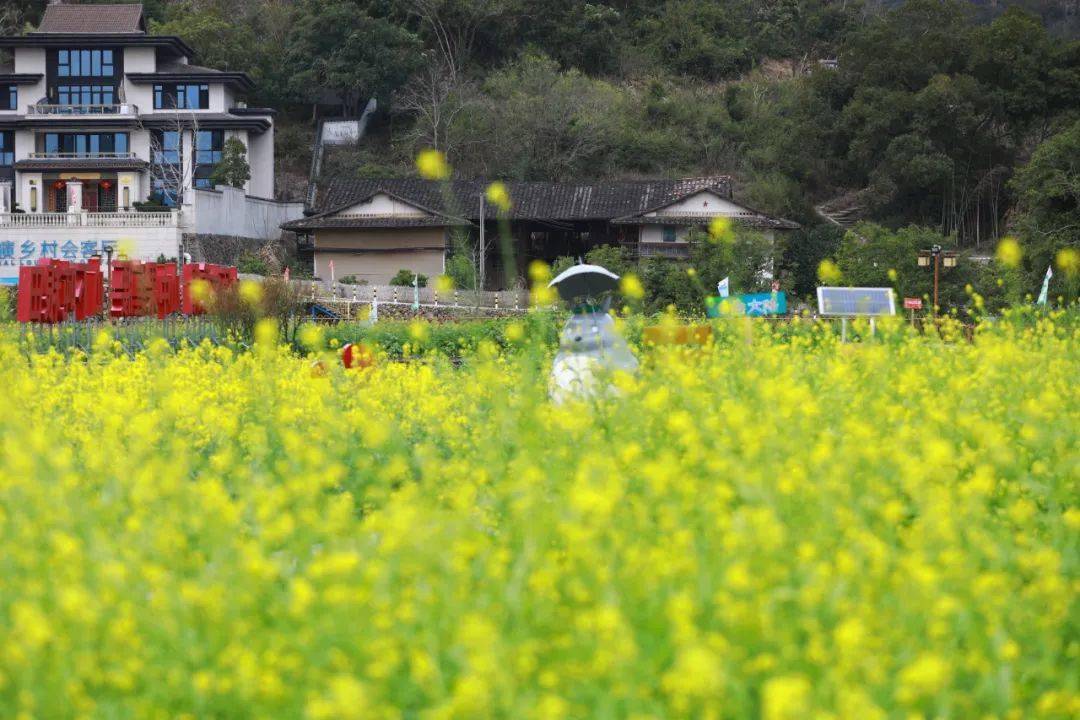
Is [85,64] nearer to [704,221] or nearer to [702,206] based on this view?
[702,206]

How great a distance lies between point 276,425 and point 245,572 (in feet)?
9.84

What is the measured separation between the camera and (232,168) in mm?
37812

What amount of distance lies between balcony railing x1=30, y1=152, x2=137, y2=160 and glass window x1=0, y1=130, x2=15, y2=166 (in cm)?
108

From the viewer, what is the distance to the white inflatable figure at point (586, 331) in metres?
7.04

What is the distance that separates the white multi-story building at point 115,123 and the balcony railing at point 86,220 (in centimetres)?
301

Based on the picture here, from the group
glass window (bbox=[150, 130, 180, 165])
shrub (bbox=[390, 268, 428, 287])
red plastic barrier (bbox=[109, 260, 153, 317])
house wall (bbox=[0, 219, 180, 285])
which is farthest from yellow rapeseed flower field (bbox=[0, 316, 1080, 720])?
glass window (bbox=[150, 130, 180, 165])

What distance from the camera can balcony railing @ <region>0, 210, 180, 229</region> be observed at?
33719 millimetres

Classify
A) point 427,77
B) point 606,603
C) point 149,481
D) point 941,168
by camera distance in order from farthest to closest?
point 427,77 → point 941,168 → point 149,481 → point 606,603

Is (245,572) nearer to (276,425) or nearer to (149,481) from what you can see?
(149,481)

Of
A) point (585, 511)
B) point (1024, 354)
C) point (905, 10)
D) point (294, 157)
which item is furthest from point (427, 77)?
point (585, 511)

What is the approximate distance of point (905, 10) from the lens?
3925cm

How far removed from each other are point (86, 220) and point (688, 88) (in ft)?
68.0

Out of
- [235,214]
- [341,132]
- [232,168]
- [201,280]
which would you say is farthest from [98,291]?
[341,132]

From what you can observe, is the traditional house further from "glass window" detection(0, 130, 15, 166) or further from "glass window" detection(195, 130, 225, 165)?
"glass window" detection(0, 130, 15, 166)
